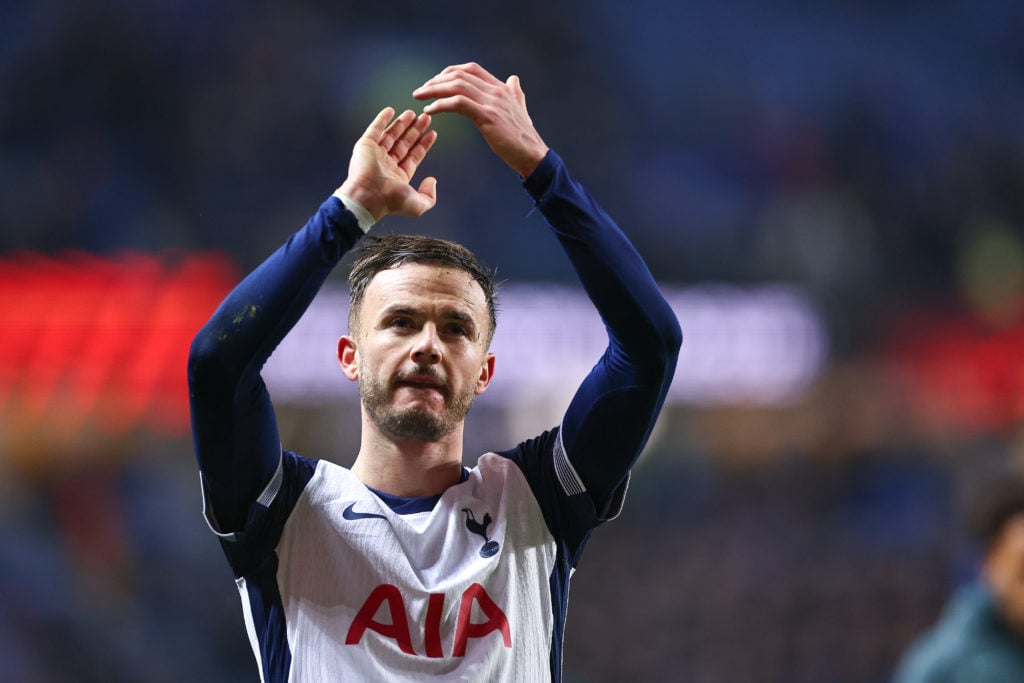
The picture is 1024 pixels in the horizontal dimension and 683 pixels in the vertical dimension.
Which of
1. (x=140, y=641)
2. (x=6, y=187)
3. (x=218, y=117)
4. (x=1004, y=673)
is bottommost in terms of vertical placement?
(x=1004, y=673)

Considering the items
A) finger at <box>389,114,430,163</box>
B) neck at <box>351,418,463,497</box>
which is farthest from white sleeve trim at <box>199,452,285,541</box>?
finger at <box>389,114,430,163</box>

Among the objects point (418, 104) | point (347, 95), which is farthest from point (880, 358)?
point (347, 95)

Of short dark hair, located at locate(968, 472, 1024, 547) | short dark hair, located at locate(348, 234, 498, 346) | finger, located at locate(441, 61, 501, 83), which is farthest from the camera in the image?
short dark hair, located at locate(968, 472, 1024, 547)

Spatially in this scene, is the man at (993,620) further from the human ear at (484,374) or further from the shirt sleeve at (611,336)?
the human ear at (484,374)

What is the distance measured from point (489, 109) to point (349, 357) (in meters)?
0.84

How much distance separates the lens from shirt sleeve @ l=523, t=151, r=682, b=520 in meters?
2.71

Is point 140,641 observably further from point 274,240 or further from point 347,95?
point 347,95

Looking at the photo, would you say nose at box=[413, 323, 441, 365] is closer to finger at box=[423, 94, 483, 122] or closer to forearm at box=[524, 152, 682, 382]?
forearm at box=[524, 152, 682, 382]

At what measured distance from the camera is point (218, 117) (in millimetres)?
11836

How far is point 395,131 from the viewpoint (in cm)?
288

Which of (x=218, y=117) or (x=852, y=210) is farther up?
(x=218, y=117)

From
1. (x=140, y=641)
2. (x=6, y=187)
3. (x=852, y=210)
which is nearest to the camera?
(x=140, y=641)

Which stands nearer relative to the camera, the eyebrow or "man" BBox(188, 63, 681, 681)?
"man" BBox(188, 63, 681, 681)

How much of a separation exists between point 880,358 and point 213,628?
758 centimetres
